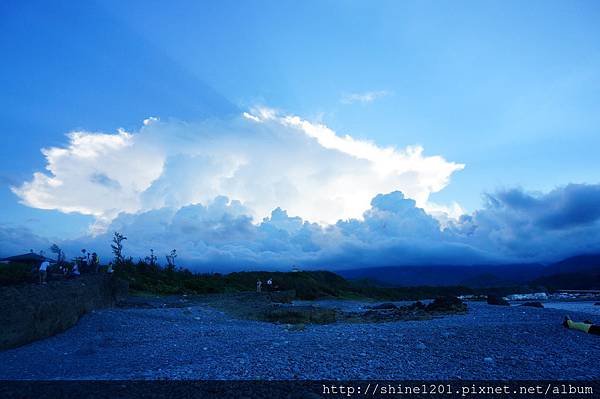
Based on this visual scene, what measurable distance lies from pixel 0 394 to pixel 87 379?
5.14 ft

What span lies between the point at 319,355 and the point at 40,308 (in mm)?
10556

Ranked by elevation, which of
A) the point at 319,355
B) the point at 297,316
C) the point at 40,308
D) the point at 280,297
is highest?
the point at 280,297

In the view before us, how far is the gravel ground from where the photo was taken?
945 centimetres

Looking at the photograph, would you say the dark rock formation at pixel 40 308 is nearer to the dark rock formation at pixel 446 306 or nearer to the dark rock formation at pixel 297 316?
the dark rock formation at pixel 297 316

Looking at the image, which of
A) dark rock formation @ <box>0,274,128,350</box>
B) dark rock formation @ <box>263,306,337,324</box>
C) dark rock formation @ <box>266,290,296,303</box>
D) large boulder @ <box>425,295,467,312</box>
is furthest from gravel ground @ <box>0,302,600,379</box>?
dark rock formation @ <box>266,290,296,303</box>

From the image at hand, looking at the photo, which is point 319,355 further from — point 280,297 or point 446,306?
point 280,297

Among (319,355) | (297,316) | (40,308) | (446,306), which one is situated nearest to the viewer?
(319,355)

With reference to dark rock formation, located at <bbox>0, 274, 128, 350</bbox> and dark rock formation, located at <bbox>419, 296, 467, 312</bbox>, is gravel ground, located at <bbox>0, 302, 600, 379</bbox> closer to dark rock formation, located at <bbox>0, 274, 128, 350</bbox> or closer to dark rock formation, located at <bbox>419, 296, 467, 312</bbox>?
dark rock formation, located at <bbox>0, 274, 128, 350</bbox>

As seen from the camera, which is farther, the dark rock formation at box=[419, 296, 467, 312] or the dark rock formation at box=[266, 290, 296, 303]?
the dark rock formation at box=[266, 290, 296, 303]

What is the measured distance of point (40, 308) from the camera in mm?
15273

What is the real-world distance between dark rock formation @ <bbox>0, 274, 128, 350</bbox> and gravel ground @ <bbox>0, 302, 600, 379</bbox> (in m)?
0.49

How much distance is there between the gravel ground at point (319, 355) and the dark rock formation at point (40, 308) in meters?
0.49

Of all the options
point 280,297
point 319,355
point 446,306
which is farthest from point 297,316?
point 280,297

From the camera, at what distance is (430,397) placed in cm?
788
